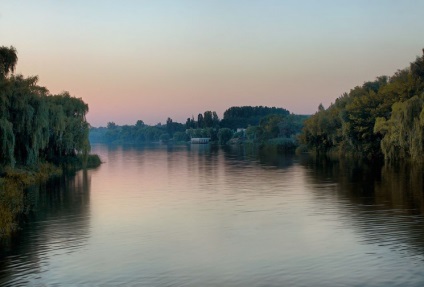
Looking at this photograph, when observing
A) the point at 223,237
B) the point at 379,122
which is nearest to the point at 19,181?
the point at 223,237

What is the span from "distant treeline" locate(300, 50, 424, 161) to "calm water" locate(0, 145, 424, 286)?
64.0 ft

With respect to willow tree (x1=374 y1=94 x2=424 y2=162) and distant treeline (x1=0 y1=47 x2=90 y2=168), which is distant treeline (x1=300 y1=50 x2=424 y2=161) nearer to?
willow tree (x1=374 y1=94 x2=424 y2=162)

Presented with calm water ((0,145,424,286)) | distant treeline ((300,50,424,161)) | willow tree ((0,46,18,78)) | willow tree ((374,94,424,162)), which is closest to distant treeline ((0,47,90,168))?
willow tree ((0,46,18,78))

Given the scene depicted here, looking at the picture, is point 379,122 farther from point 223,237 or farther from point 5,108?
point 223,237

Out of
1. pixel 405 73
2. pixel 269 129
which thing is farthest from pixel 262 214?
pixel 269 129

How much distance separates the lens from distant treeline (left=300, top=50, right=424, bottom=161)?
220 ft

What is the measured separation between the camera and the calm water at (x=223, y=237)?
68.6ft

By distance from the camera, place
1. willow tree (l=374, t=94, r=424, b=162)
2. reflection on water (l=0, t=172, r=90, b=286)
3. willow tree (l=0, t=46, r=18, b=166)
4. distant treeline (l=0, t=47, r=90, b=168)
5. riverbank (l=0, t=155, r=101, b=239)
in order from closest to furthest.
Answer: reflection on water (l=0, t=172, r=90, b=286) → riverbank (l=0, t=155, r=101, b=239) → willow tree (l=0, t=46, r=18, b=166) → distant treeline (l=0, t=47, r=90, b=168) → willow tree (l=374, t=94, r=424, b=162)

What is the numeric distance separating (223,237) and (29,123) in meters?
27.1

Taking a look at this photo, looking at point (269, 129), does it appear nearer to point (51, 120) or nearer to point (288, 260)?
point (51, 120)

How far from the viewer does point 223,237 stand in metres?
28.0

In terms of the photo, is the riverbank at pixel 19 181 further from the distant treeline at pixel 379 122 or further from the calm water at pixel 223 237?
the distant treeline at pixel 379 122

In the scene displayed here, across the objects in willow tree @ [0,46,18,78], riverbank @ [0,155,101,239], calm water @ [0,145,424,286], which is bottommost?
calm water @ [0,145,424,286]

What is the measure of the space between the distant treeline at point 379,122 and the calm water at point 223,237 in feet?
64.0
